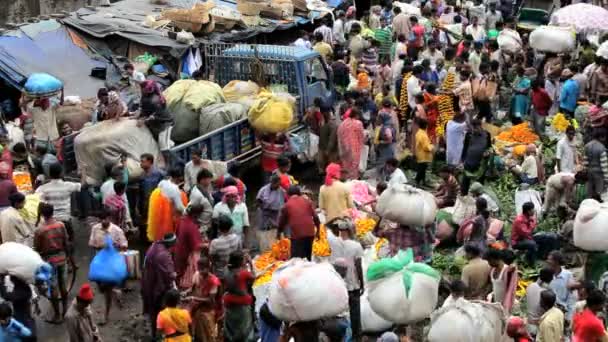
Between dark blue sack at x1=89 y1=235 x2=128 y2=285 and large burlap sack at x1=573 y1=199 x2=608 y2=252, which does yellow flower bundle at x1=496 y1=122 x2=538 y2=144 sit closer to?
large burlap sack at x1=573 y1=199 x2=608 y2=252

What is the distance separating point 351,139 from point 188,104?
2.27 m

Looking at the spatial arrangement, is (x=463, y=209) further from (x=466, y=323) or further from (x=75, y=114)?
(x=75, y=114)

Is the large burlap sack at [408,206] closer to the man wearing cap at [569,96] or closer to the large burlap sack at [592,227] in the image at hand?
the large burlap sack at [592,227]

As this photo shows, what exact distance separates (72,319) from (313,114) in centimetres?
642

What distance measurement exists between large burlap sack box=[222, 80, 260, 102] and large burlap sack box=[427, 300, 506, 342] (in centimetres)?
652

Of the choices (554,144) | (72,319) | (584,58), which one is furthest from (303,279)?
(584,58)

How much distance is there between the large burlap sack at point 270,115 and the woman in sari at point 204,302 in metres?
4.26

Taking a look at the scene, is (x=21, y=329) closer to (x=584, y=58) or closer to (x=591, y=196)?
(x=591, y=196)

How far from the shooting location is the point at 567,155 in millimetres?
14008

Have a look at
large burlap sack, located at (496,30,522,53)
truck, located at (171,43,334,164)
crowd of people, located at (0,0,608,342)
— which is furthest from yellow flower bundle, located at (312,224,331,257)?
large burlap sack, located at (496,30,522,53)

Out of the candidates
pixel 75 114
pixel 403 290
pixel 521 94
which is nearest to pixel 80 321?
pixel 403 290

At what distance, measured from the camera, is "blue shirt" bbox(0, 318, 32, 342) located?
356 inches

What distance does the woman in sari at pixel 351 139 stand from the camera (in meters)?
14.2

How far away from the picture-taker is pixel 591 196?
12.9 metres
